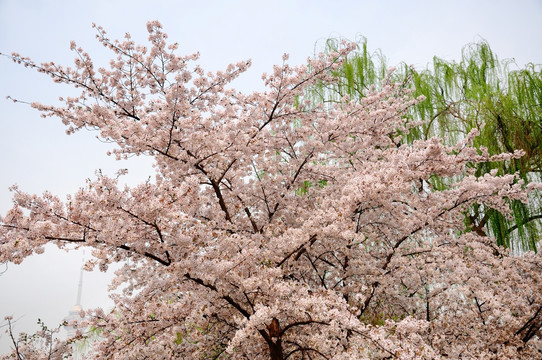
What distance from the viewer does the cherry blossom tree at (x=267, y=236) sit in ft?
11.1

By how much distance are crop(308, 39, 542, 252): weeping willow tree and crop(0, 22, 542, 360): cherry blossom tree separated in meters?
2.17

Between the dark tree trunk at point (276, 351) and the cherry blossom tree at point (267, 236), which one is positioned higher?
the cherry blossom tree at point (267, 236)

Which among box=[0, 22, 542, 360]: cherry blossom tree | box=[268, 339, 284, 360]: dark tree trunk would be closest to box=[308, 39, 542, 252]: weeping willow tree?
box=[0, 22, 542, 360]: cherry blossom tree

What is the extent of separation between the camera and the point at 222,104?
5477 millimetres

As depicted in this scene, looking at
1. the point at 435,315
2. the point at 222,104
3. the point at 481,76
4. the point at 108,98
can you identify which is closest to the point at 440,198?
the point at 435,315

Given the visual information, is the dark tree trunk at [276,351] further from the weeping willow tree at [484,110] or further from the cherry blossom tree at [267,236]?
the weeping willow tree at [484,110]

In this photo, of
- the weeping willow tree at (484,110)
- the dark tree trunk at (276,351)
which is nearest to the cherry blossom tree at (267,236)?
the dark tree trunk at (276,351)

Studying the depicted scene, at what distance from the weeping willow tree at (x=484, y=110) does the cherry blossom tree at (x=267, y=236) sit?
2.17 meters

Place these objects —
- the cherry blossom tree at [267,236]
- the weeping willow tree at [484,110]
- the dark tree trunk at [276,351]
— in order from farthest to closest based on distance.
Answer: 1. the weeping willow tree at [484,110]
2. the dark tree trunk at [276,351]
3. the cherry blossom tree at [267,236]

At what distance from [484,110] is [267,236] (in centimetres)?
585

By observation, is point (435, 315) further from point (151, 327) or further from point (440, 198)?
point (151, 327)

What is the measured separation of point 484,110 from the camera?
308 inches

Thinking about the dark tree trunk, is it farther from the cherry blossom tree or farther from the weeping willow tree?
the weeping willow tree

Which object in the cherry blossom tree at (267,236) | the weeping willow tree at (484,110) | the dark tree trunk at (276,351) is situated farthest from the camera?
the weeping willow tree at (484,110)
